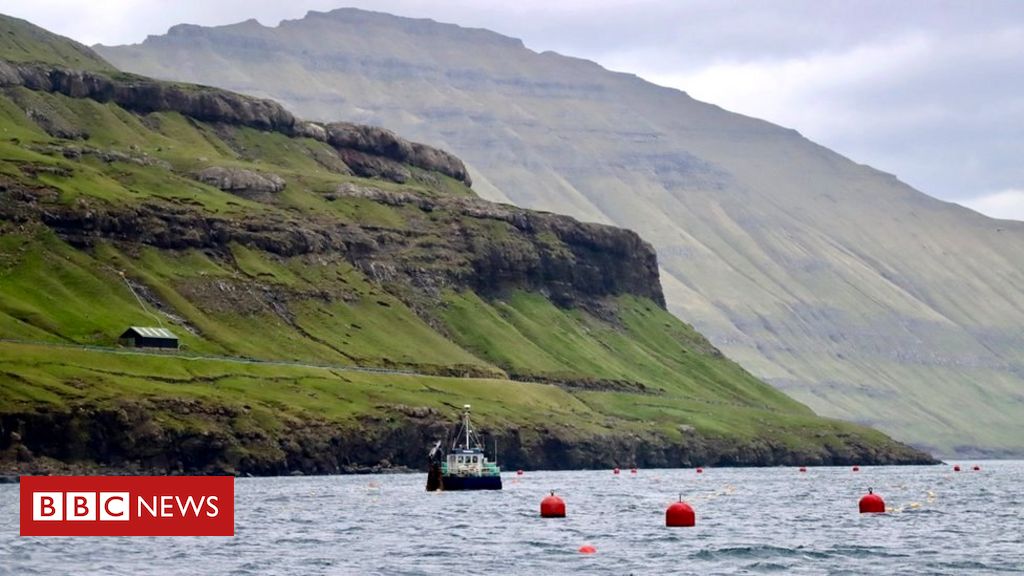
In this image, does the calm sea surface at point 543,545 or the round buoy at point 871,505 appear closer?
the calm sea surface at point 543,545

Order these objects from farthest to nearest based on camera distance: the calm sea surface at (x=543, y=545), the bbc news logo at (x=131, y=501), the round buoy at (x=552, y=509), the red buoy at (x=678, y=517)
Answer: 1. the round buoy at (x=552, y=509)
2. the red buoy at (x=678, y=517)
3. the calm sea surface at (x=543, y=545)
4. the bbc news logo at (x=131, y=501)

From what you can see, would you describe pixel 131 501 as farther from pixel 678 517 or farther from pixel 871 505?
pixel 871 505

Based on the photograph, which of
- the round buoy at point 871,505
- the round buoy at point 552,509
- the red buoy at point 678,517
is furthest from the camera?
the round buoy at point 871,505

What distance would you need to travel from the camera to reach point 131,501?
110125 mm

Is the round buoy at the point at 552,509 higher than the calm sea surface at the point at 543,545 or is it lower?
higher

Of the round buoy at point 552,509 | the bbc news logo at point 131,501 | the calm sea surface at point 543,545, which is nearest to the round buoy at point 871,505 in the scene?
the calm sea surface at point 543,545

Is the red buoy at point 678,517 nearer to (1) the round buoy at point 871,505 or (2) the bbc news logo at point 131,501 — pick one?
(1) the round buoy at point 871,505

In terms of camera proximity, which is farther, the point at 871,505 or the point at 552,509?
the point at 871,505

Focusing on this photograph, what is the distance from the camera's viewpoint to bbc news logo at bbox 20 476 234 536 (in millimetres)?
104375

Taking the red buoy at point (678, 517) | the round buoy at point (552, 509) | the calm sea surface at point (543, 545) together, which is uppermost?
the round buoy at point (552, 509)

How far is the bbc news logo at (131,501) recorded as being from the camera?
104375 mm

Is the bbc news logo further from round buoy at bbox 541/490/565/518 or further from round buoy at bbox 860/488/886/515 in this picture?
round buoy at bbox 860/488/886/515

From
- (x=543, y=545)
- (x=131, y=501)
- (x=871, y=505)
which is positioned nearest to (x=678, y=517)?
(x=543, y=545)

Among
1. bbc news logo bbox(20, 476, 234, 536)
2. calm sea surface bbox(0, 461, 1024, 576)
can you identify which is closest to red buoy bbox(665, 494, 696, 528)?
calm sea surface bbox(0, 461, 1024, 576)
